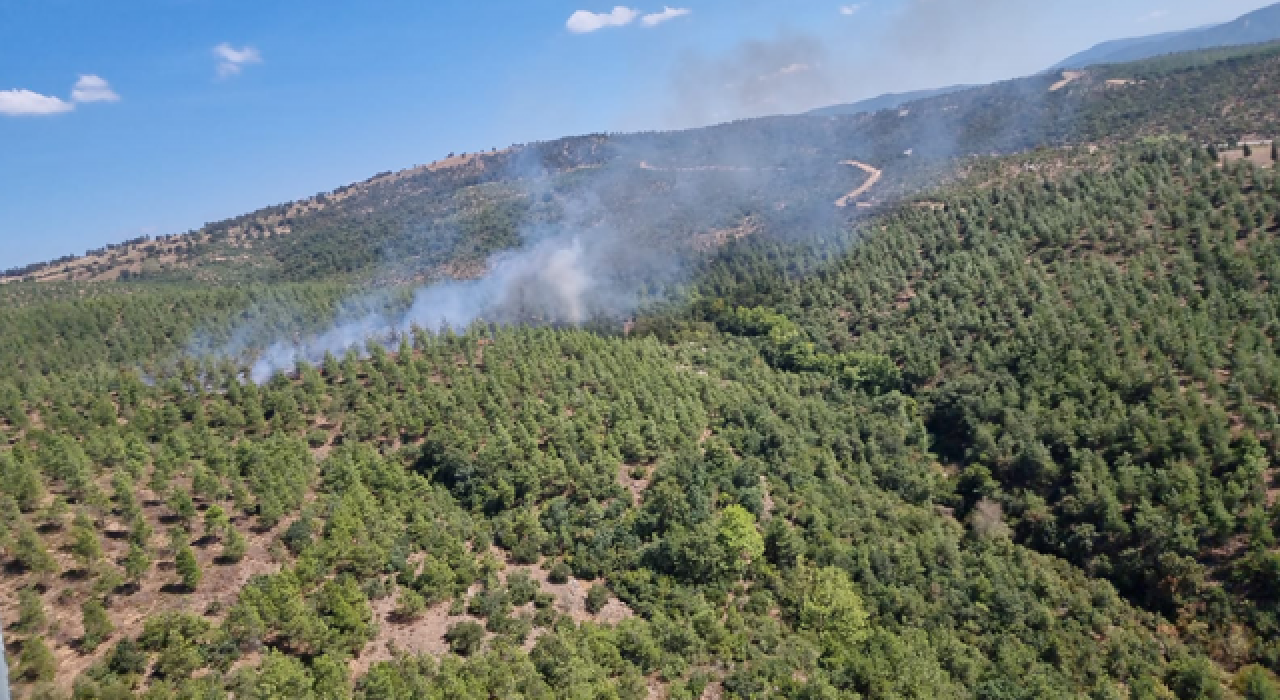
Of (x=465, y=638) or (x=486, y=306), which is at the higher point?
(x=486, y=306)

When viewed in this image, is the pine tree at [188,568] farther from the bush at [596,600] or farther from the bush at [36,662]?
the bush at [596,600]

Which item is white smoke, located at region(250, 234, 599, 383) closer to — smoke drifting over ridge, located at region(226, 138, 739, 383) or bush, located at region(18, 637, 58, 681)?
smoke drifting over ridge, located at region(226, 138, 739, 383)

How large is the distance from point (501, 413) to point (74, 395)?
132 feet

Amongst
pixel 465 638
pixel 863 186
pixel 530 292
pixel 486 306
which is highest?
pixel 863 186

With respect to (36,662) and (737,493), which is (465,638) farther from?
(737,493)

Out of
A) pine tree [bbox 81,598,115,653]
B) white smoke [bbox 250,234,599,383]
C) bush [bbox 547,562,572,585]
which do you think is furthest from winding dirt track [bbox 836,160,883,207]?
pine tree [bbox 81,598,115,653]

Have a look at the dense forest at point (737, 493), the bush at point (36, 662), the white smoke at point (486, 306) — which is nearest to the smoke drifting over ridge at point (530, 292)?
the white smoke at point (486, 306)

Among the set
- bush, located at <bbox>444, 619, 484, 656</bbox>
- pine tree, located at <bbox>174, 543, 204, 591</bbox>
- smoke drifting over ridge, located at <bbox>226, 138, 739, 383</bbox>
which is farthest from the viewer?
smoke drifting over ridge, located at <bbox>226, 138, 739, 383</bbox>

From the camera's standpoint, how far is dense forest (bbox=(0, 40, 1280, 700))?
3428cm

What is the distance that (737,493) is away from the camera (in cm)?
5119

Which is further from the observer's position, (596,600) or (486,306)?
(486,306)

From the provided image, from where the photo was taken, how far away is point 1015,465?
189 ft

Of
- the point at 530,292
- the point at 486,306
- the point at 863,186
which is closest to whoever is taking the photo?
the point at 486,306

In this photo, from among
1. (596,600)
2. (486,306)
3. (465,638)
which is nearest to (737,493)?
(596,600)
